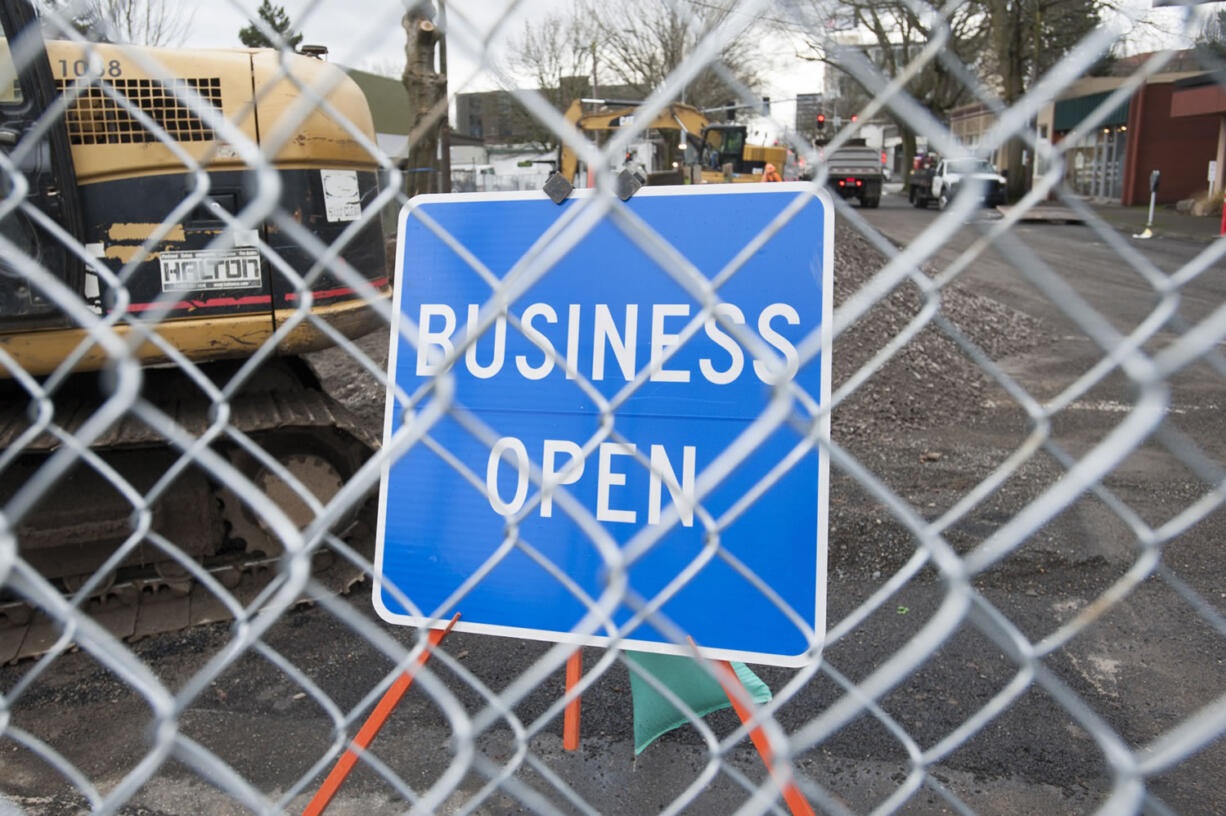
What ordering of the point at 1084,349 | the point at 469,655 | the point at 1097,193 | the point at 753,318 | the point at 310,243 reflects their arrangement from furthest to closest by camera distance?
the point at 1097,193 < the point at 1084,349 < the point at 469,655 < the point at 753,318 < the point at 310,243

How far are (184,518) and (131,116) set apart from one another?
5.53ft

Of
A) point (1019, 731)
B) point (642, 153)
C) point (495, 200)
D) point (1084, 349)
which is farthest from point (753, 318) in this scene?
point (642, 153)

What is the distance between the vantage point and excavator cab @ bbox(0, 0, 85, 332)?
3.20 metres

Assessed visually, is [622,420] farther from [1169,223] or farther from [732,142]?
[732,142]

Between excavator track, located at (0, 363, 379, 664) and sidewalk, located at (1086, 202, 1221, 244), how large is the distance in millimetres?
14538

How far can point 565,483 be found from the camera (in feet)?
6.84

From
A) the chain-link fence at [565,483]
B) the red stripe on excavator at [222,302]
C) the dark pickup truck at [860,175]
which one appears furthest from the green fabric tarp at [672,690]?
the dark pickup truck at [860,175]

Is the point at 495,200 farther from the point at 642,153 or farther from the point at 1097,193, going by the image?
the point at 1097,193

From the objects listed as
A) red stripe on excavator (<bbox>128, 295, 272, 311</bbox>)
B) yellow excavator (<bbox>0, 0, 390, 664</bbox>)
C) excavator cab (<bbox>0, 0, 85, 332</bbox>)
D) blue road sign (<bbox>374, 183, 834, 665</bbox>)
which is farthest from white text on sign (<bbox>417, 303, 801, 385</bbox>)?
excavator cab (<bbox>0, 0, 85, 332</bbox>)

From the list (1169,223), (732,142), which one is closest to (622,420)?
(1169,223)

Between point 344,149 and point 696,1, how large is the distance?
3.52 m

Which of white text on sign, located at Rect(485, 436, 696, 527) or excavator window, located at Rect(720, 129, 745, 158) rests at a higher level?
excavator window, located at Rect(720, 129, 745, 158)

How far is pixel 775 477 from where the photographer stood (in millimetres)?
1076

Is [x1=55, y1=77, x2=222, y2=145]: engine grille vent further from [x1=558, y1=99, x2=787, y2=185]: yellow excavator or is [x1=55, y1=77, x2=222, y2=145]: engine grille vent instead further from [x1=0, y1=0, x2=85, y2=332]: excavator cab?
[x1=558, y1=99, x2=787, y2=185]: yellow excavator
